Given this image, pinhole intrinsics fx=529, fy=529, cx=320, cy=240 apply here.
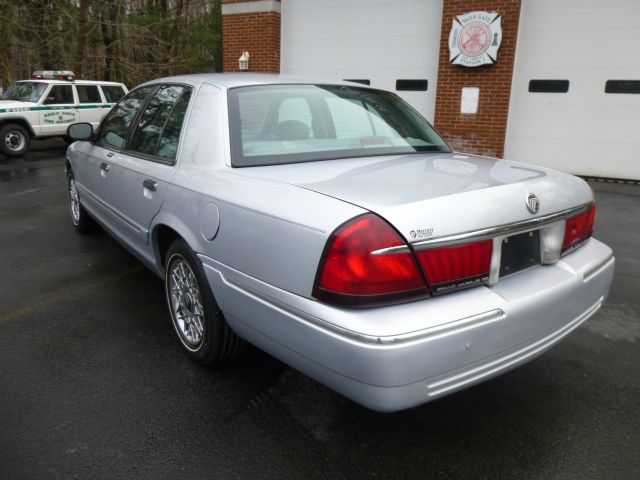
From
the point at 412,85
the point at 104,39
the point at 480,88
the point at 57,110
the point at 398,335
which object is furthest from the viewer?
the point at 104,39

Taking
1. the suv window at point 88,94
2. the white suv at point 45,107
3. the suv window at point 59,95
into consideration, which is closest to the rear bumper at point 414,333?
the white suv at point 45,107

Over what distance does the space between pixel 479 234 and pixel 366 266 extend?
47 cm

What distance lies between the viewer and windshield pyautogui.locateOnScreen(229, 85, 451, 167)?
2744 mm

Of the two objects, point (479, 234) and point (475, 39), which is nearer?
point (479, 234)

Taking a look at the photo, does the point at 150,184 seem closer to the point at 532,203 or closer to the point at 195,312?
the point at 195,312

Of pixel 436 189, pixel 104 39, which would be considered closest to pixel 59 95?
pixel 104 39

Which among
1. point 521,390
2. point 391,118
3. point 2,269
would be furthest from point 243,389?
point 2,269

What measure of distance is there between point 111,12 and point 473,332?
68.5 ft

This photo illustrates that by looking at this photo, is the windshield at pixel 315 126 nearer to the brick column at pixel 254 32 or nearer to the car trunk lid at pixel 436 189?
the car trunk lid at pixel 436 189

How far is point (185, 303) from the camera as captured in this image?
119 inches

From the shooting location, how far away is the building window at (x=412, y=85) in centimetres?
1021

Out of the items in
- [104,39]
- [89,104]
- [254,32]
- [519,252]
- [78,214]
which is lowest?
[78,214]

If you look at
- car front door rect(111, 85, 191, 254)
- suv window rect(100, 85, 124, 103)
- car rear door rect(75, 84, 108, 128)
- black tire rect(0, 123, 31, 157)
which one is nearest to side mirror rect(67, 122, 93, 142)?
car front door rect(111, 85, 191, 254)

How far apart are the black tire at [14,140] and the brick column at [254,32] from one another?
5.08 meters
